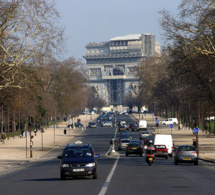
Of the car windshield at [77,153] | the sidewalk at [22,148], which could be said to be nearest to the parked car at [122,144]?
the sidewalk at [22,148]

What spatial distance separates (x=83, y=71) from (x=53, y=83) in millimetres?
8172

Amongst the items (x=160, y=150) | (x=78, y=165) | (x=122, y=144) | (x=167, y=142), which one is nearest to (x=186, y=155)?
(x=160, y=150)

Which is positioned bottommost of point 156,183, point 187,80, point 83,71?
point 156,183

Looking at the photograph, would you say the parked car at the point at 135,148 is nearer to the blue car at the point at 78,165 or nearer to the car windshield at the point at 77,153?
the car windshield at the point at 77,153

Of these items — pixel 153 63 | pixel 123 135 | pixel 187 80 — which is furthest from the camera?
pixel 153 63

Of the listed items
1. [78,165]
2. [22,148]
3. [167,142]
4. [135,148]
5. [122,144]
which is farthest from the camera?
[22,148]

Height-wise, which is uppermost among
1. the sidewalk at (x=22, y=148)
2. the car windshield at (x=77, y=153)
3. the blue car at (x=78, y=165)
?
the car windshield at (x=77, y=153)

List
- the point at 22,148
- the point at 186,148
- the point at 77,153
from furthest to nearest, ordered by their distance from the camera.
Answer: the point at 22,148, the point at 186,148, the point at 77,153

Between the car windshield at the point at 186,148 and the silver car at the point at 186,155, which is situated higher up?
the car windshield at the point at 186,148

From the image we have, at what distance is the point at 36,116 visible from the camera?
107 metres

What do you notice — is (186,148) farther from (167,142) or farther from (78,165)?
(78,165)

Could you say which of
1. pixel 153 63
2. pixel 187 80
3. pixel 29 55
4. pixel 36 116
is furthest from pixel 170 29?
pixel 153 63

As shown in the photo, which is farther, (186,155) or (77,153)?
(186,155)

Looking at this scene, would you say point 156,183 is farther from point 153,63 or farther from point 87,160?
point 153,63
